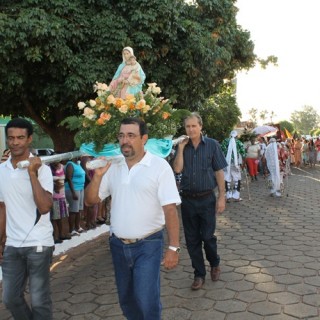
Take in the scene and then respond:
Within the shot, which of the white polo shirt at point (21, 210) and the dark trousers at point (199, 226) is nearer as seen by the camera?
the white polo shirt at point (21, 210)

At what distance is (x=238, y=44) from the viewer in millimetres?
13977

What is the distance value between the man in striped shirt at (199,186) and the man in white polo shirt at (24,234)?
187 cm

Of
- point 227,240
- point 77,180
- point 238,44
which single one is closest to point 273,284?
point 227,240

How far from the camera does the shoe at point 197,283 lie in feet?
15.5

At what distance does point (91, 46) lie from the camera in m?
9.95

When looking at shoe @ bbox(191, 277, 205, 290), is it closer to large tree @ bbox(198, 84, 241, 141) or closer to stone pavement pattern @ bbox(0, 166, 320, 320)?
stone pavement pattern @ bbox(0, 166, 320, 320)

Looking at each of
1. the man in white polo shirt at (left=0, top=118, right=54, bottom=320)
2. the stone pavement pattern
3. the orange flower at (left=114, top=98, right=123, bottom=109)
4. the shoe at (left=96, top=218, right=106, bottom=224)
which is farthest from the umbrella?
the man in white polo shirt at (left=0, top=118, right=54, bottom=320)

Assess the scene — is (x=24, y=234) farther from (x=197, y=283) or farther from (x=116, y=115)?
(x=197, y=283)

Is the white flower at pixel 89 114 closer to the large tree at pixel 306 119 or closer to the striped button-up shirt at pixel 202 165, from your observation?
the striped button-up shirt at pixel 202 165

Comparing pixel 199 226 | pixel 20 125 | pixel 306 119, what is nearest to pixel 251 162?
pixel 199 226

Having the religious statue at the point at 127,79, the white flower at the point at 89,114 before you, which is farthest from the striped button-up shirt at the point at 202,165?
the white flower at the point at 89,114

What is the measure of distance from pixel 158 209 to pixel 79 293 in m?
2.29

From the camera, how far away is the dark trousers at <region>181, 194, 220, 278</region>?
4.68 meters

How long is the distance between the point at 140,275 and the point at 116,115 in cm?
153
